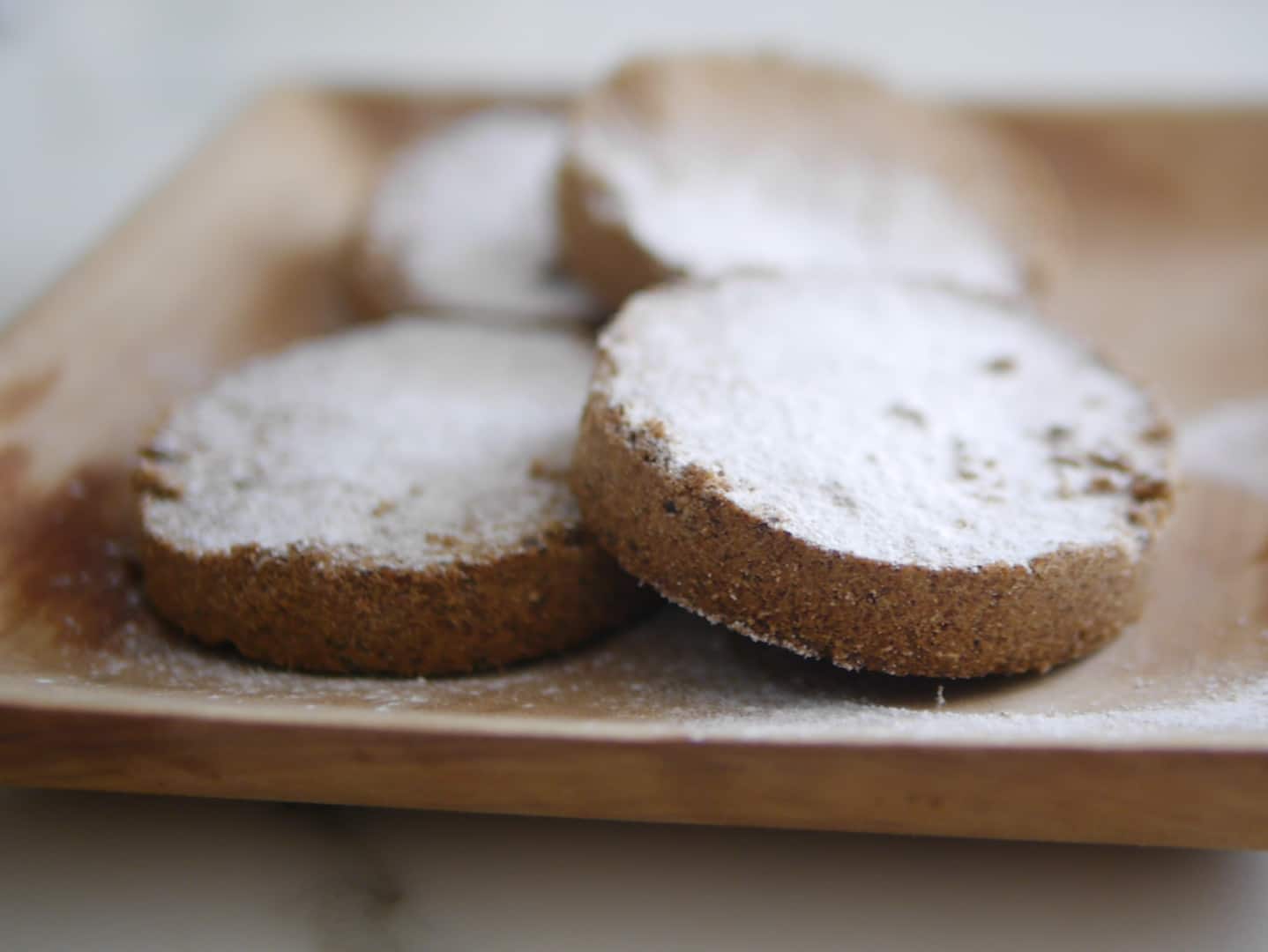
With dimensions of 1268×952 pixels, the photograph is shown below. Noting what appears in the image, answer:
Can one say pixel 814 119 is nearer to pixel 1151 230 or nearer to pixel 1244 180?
pixel 1151 230

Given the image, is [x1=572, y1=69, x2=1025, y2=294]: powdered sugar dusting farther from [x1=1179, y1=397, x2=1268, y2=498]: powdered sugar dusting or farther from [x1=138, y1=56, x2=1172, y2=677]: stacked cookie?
[x1=1179, y1=397, x2=1268, y2=498]: powdered sugar dusting

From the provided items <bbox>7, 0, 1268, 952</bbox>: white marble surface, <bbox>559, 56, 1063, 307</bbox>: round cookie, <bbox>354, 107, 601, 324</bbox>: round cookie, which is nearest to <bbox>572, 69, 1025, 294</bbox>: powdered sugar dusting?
<bbox>559, 56, 1063, 307</bbox>: round cookie

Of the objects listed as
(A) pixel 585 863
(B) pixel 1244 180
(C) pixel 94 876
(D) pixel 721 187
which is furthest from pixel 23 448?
(B) pixel 1244 180

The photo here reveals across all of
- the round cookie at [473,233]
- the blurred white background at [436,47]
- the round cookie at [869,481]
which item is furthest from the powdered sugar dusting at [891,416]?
the blurred white background at [436,47]

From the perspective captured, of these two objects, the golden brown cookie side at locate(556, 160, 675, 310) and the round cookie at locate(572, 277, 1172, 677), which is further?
the golden brown cookie side at locate(556, 160, 675, 310)

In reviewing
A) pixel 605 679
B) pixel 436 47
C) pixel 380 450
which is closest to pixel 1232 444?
pixel 605 679

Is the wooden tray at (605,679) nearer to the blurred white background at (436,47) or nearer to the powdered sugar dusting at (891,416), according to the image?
the powdered sugar dusting at (891,416)

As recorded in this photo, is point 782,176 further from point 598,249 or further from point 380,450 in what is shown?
point 380,450
